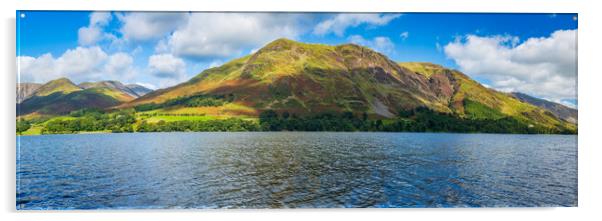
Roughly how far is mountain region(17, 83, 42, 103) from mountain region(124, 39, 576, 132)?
37.8m

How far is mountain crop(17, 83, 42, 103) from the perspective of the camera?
13659 millimetres

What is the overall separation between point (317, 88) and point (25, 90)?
216 feet

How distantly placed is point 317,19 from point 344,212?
8738mm

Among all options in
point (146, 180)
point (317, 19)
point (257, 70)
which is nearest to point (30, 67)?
point (146, 180)

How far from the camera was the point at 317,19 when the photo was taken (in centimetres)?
1661

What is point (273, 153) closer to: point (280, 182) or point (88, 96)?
point (280, 182)

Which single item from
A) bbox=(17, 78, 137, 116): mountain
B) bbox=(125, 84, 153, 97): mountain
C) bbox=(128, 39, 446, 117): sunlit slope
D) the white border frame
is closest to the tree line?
bbox=(17, 78, 137, 116): mountain

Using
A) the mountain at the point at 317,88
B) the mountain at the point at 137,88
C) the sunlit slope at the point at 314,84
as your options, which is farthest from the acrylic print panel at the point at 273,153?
the sunlit slope at the point at 314,84

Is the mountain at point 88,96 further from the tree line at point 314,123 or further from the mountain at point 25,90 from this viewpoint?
the mountain at point 25,90

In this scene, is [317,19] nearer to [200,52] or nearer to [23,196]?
[200,52]

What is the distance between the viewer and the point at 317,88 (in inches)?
3103

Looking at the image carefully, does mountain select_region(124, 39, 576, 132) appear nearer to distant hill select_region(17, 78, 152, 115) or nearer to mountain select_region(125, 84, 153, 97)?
distant hill select_region(17, 78, 152, 115)

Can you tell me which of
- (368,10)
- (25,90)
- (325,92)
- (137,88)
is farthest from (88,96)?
(325,92)
